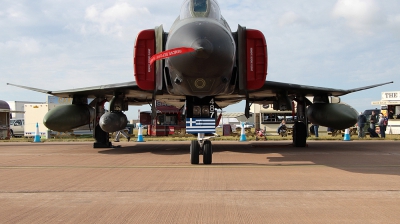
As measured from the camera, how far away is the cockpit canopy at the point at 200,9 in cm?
794

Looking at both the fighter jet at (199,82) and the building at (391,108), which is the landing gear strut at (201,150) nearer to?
the fighter jet at (199,82)

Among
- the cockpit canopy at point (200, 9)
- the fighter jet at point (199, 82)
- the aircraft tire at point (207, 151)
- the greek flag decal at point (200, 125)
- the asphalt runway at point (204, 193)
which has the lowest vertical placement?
the asphalt runway at point (204, 193)

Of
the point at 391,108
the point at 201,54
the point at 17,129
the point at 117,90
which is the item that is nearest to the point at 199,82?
the point at 201,54

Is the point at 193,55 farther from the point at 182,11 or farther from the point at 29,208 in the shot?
the point at 29,208

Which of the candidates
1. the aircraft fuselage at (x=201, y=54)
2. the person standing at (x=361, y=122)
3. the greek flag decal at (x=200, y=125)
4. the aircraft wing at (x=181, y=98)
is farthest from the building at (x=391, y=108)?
the aircraft fuselage at (x=201, y=54)

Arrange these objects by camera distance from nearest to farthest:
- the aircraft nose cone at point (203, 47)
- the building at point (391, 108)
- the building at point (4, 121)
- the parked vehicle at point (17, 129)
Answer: the aircraft nose cone at point (203, 47) < the building at point (4, 121) < the building at point (391, 108) < the parked vehicle at point (17, 129)

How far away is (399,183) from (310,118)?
7250 millimetres

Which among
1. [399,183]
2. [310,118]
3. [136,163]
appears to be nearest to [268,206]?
[399,183]

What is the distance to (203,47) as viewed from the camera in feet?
21.7

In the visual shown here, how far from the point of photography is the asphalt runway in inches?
160

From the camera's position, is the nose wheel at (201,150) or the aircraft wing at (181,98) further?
the aircraft wing at (181,98)

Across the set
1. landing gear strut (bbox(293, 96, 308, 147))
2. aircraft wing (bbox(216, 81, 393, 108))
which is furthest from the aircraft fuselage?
landing gear strut (bbox(293, 96, 308, 147))

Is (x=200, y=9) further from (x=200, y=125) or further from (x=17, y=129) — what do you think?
(x=17, y=129)

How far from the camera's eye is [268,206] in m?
4.47
